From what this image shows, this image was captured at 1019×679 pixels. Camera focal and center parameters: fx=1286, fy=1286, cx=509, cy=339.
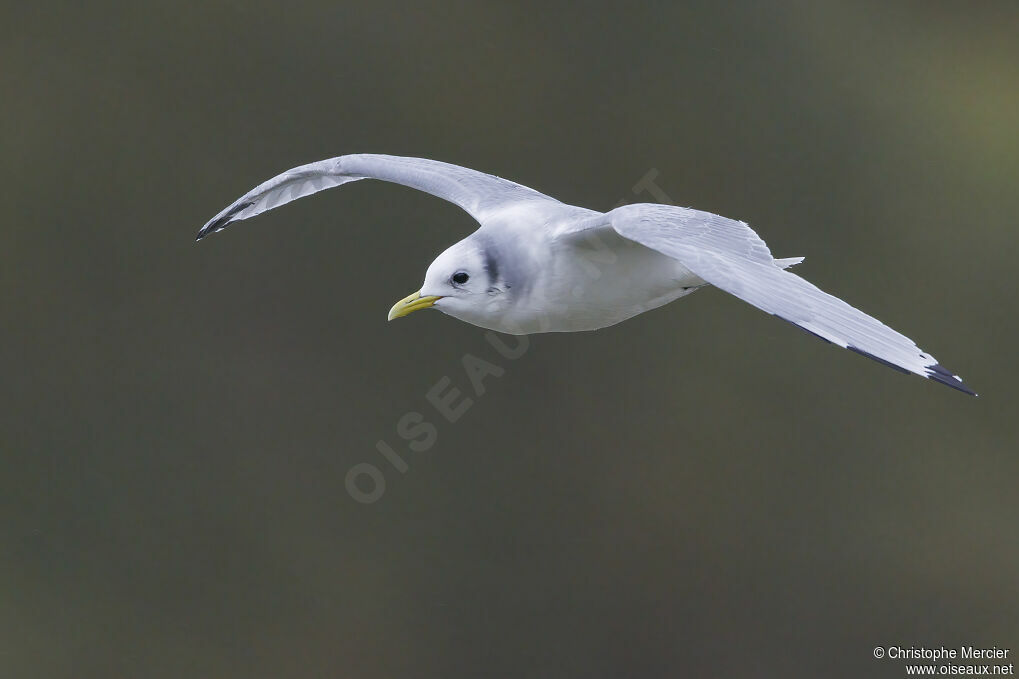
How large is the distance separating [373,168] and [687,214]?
1.10 meters

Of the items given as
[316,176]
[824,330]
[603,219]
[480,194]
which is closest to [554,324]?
[603,219]

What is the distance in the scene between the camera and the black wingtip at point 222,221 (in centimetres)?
367

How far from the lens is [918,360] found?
7.15ft

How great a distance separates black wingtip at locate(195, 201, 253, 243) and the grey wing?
4.76ft

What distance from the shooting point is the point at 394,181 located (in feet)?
11.4

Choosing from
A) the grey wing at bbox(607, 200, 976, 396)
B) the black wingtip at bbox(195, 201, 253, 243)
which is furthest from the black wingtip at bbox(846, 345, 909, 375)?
the black wingtip at bbox(195, 201, 253, 243)

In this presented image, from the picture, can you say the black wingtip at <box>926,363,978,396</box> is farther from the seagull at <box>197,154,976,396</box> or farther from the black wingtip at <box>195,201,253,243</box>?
Result: the black wingtip at <box>195,201,253,243</box>

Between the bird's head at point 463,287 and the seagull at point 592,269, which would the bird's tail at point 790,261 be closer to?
the seagull at point 592,269

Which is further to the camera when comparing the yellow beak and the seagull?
the yellow beak

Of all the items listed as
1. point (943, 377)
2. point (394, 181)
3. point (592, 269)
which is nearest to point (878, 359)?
point (943, 377)

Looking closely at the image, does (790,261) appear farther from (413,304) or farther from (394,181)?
(394,181)

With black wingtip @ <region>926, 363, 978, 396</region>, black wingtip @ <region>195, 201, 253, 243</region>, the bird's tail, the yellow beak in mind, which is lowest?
black wingtip @ <region>926, 363, 978, 396</region>

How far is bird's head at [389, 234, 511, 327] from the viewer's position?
9.08ft

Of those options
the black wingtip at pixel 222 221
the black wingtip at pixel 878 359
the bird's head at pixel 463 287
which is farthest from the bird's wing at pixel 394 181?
the black wingtip at pixel 878 359
